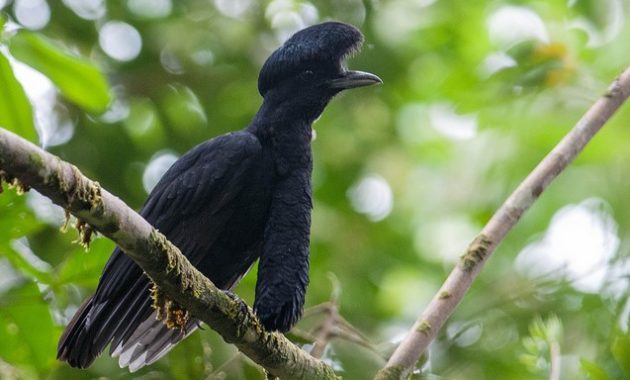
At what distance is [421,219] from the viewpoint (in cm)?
708

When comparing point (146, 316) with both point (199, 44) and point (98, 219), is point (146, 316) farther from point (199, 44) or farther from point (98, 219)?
point (199, 44)

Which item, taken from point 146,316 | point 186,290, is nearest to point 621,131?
point 146,316

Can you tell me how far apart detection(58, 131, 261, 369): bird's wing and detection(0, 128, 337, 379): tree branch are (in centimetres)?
53

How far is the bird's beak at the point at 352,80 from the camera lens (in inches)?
162

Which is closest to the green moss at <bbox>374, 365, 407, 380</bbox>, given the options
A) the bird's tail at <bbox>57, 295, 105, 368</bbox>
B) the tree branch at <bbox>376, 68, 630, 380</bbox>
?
the tree branch at <bbox>376, 68, 630, 380</bbox>

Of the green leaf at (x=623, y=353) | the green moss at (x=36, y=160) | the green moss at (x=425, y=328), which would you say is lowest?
the green moss at (x=36, y=160)

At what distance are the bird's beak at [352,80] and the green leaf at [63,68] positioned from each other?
932 millimetres

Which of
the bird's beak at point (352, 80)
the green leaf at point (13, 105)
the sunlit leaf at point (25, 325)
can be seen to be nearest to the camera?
the green leaf at point (13, 105)

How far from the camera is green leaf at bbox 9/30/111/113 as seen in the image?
12.1 feet

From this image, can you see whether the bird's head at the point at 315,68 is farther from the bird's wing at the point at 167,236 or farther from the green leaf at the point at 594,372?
the green leaf at the point at 594,372

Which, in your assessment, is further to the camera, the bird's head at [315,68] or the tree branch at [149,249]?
the bird's head at [315,68]

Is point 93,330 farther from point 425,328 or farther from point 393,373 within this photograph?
point 425,328

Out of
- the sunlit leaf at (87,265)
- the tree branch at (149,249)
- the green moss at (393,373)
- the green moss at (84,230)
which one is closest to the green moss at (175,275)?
the tree branch at (149,249)

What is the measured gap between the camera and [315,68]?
418cm
